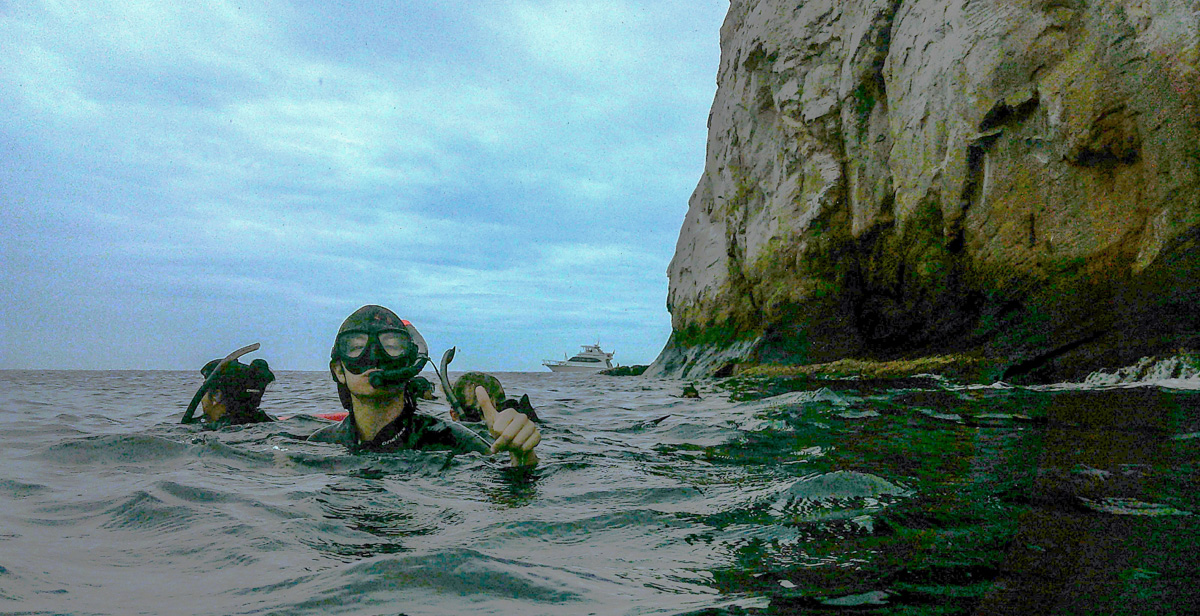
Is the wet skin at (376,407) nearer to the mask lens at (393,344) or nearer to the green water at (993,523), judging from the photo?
the mask lens at (393,344)

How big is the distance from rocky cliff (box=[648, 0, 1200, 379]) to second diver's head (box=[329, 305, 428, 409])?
903 cm

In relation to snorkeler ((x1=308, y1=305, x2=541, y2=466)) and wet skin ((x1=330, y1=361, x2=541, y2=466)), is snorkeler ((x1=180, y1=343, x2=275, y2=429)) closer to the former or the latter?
snorkeler ((x1=308, y1=305, x2=541, y2=466))

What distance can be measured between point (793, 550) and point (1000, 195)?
34.4 feet

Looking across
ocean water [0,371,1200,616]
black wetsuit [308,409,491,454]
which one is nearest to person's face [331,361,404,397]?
black wetsuit [308,409,491,454]

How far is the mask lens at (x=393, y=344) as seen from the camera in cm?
448

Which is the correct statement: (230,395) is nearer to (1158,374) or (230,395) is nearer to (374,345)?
(374,345)

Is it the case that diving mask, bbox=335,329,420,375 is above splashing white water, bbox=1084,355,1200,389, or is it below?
above

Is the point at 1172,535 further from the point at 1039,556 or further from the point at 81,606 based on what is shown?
the point at 81,606

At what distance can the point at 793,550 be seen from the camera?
2.26 meters

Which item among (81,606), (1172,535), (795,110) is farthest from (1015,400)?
(795,110)

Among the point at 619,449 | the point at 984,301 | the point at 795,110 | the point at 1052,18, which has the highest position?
the point at 795,110

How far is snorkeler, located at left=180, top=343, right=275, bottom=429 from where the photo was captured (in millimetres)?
6301

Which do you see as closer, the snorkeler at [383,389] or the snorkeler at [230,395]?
the snorkeler at [383,389]

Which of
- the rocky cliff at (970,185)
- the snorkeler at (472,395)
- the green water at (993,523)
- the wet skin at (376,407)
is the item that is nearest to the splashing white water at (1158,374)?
the rocky cliff at (970,185)
